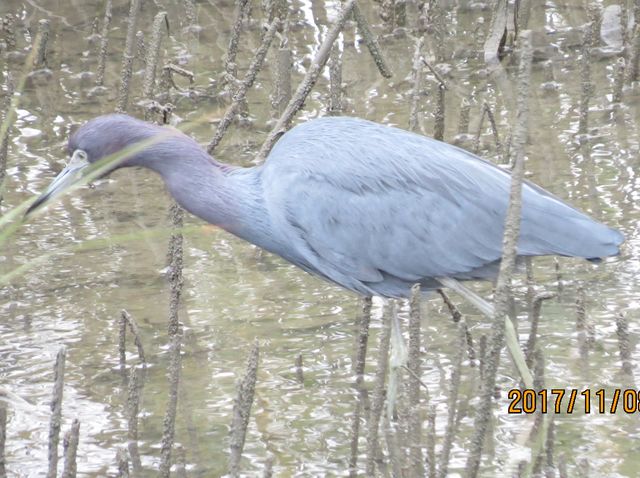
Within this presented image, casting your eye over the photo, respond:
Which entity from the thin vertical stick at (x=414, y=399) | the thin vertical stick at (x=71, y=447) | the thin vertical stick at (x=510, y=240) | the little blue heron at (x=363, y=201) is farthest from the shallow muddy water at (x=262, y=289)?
the thin vertical stick at (x=510, y=240)

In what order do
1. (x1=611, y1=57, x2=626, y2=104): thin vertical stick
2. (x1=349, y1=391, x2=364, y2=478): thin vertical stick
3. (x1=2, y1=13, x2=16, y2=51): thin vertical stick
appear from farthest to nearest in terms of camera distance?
(x1=2, y1=13, x2=16, y2=51): thin vertical stick → (x1=611, y1=57, x2=626, y2=104): thin vertical stick → (x1=349, y1=391, x2=364, y2=478): thin vertical stick

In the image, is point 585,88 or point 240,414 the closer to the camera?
point 240,414

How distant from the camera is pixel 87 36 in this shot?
7949mm

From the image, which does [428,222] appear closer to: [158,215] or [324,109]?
[158,215]

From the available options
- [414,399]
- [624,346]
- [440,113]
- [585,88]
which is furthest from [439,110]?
[414,399]

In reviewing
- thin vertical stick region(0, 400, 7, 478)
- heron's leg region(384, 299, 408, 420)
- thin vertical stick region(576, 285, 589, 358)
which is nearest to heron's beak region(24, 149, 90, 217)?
thin vertical stick region(0, 400, 7, 478)

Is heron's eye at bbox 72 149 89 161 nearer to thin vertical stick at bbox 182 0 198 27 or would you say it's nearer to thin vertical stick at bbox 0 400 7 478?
thin vertical stick at bbox 0 400 7 478

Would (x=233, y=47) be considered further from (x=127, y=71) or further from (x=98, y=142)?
(x=98, y=142)

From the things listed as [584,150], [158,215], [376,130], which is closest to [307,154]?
[376,130]

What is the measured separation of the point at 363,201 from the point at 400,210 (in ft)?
0.42

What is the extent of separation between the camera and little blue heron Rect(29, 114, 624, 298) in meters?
4.26

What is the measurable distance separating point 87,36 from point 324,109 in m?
1.95
